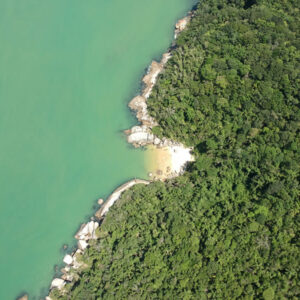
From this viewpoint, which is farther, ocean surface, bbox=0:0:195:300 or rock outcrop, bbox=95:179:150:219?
ocean surface, bbox=0:0:195:300

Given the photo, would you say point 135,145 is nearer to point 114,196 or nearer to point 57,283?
point 114,196

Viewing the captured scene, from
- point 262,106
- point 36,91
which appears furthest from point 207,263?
point 36,91

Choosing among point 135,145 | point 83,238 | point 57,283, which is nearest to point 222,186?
point 135,145

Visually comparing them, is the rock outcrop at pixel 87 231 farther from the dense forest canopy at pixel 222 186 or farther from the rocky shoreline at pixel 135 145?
the dense forest canopy at pixel 222 186

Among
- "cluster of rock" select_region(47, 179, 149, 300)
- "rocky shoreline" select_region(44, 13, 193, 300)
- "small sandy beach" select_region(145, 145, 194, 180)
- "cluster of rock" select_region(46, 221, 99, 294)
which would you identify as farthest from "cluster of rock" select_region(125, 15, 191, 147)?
"cluster of rock" select_region(46, 221, 99, 294)

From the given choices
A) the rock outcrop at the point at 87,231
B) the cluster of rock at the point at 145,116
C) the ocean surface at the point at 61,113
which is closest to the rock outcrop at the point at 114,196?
the ocean surface at the point at 61,113

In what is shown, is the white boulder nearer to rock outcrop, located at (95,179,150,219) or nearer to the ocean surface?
the ocean surface
